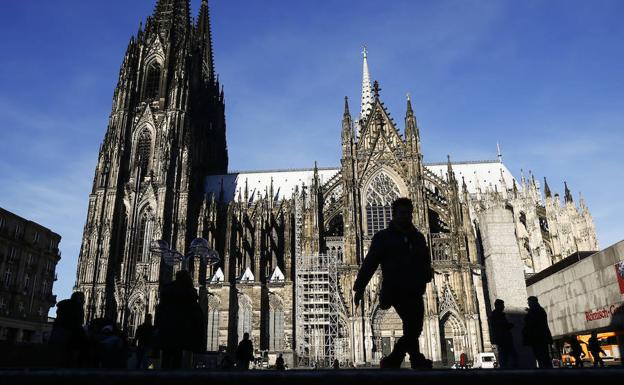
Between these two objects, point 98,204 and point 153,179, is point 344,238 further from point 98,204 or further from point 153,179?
point 98,204

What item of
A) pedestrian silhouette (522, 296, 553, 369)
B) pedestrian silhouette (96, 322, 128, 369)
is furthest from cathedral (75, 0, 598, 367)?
pedestrian silhouette (96, 322, 128, 369)

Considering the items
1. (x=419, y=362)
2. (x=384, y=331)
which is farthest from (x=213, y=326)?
(x=419, y=362)

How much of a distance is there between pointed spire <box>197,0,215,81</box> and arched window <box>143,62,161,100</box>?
11087 millimetres

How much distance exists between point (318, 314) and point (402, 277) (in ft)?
98.4

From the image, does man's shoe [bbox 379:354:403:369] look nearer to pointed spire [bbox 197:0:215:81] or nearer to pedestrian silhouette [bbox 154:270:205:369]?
pedestrian silhouette [bbox 154:270:205:369]

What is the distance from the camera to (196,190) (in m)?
45.8

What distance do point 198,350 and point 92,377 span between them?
4.09m

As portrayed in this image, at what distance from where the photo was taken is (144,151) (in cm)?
4369

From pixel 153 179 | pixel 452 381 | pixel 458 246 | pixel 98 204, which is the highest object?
pixel 153 179

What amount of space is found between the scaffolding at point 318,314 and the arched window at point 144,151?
17963 millimetres

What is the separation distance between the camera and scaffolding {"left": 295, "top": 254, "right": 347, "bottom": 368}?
108 ft

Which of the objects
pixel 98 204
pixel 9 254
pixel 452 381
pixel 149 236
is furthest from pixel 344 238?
pixel 452 381

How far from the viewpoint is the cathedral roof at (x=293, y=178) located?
152 ft

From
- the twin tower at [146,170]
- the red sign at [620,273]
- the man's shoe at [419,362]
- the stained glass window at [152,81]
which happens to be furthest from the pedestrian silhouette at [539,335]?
the stained glass window at [152,81]
